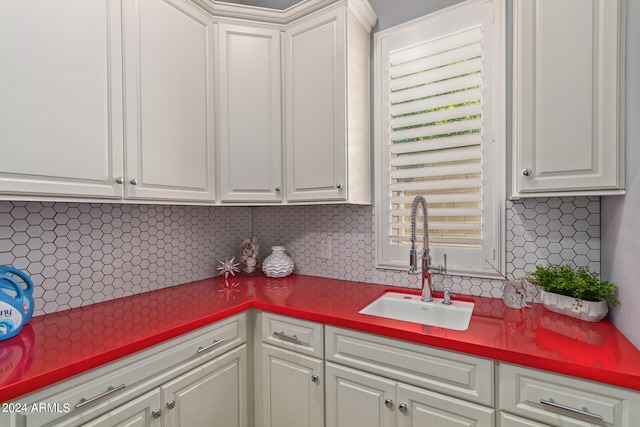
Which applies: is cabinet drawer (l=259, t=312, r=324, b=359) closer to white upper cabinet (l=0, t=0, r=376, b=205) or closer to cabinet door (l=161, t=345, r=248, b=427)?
cabinet door (l=161, t=345, r=248, b=427)

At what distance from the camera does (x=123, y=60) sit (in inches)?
51.3

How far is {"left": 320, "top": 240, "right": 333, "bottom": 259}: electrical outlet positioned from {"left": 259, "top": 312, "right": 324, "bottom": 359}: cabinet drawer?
0.65 meters

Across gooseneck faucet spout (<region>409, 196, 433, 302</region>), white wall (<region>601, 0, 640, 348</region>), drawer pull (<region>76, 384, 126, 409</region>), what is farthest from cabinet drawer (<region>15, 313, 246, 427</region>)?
white wall (<region>601, 0, 640, 348</region>)

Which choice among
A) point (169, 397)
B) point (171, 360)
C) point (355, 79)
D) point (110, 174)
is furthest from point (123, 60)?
point (169, 397)

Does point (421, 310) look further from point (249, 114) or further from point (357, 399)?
point (249, 114)

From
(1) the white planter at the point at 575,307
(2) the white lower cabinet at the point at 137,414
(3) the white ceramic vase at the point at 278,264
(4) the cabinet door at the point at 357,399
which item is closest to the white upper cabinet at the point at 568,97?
(1) the white planter at the point at 575,307

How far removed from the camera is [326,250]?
2049mm

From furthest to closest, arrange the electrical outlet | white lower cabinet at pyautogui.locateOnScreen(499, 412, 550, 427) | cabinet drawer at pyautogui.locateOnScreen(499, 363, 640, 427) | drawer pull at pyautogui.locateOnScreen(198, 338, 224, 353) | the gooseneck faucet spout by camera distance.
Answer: the electrical outlet < the gooseneck faucet spout < drawer pull at pyautogui.locateOnScreen(198, 338, 224, 353) < white lower cabinet at pyautogui.locateOnScreen(499, 412, 550, 427) < cabinet drawer at pyautogui.locateOnScreen(499, 363, 640, 427)

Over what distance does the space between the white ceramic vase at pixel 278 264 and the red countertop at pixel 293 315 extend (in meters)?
0.34

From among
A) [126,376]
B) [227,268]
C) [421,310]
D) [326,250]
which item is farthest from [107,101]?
[421,310]

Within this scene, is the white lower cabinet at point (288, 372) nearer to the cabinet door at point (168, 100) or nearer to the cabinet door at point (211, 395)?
the cabinet door at point (211, 395)

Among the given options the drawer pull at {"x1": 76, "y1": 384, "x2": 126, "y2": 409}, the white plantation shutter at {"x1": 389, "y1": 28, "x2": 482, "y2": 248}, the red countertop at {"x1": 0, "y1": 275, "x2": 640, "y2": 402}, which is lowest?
the drawer pull at {"x1": 76, "y1": 384, "x2": 126, "y2": 409}

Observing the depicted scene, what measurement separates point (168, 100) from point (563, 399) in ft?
6.34

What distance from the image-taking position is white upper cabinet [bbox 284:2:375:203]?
1605 millimetres
